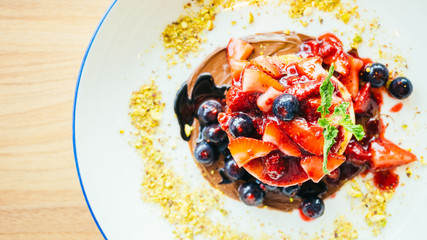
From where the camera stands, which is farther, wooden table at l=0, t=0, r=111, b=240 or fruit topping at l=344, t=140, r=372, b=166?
wooden table at l=0, t=0, r=111, b=240

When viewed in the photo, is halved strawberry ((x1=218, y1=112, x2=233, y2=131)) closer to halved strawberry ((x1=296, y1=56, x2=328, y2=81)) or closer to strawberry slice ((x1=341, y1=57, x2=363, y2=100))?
halved strawberry ((x1=296, y1=56, x2=328, y2=81))

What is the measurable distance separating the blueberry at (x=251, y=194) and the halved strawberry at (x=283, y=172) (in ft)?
0.64

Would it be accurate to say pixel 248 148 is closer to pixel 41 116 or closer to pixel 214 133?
pixel 214 133

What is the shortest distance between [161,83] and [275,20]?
1116 millimetres

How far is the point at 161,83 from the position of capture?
311 centimetres

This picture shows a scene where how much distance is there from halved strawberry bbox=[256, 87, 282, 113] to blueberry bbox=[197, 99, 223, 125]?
0.53 metres

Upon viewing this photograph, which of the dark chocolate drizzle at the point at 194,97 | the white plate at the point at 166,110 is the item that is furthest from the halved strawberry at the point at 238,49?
the dark chocolate drizzle at the point at 194,97

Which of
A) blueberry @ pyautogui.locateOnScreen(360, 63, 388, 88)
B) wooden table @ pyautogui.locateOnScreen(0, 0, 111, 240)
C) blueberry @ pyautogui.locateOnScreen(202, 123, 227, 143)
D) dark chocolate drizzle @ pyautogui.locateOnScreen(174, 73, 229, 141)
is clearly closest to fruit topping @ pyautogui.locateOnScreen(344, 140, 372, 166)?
blueberry @ pyautogui.locateOnScreen(360, 63, 388, 88)

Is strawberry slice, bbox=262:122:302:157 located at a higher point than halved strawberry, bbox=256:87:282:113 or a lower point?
lower

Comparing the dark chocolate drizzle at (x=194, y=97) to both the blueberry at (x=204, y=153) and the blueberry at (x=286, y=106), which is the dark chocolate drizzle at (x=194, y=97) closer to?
the blueberry at (x=204, y=153)

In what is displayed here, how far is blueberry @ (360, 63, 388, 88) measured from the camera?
2.87 meters

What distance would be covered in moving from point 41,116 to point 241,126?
5.78 ft

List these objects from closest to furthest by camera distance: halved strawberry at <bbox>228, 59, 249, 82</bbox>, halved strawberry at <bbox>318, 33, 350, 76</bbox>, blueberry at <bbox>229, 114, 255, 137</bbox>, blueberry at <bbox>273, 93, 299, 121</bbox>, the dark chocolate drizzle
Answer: blueberry at <bbox>273, 93, 299, 121</bbox> → blueberry at <bbox>229, 114, 255, 137</bbox> → halved strawberry at <bbox>228, 59, 249, 82</bbox> → halved strawberry at <bbox>318, 33, 350, 76</bbox> → the dark chocolate drizzle

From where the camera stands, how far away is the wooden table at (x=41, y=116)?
3008 mm
